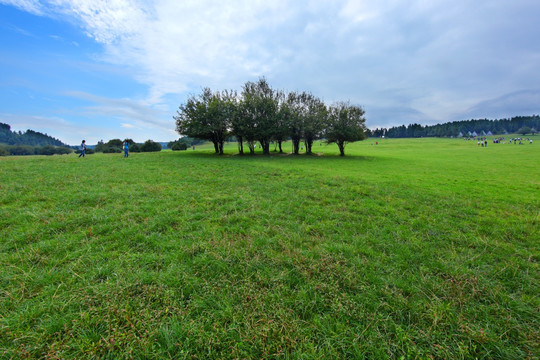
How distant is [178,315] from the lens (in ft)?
10.5

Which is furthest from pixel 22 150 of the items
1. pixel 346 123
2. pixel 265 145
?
pixel 346 123

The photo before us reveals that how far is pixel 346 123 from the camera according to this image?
1497 inches

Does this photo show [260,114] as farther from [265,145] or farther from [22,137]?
[22,137]

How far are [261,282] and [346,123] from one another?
39.3 meters

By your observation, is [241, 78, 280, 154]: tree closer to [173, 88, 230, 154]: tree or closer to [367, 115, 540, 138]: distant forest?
[173, 88, 230, 154]: tree

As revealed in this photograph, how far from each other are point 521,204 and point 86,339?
642 inches

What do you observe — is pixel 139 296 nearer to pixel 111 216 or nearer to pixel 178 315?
pixel 178 315

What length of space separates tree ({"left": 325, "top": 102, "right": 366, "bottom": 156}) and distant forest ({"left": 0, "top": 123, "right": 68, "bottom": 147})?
193m

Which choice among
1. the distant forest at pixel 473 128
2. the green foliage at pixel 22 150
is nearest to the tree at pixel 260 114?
the green foliage at pixel 22 150

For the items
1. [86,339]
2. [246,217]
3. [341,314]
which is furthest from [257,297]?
[246,217]

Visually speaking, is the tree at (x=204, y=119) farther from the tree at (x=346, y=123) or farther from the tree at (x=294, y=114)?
the tree at (x=346, y=123)

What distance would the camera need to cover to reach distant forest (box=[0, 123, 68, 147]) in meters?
142

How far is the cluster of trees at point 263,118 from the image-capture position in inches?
1464

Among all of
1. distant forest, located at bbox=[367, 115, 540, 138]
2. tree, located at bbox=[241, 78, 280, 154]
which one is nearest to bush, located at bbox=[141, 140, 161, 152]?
tree, located at bbox=[241, 78, 280, 154]
